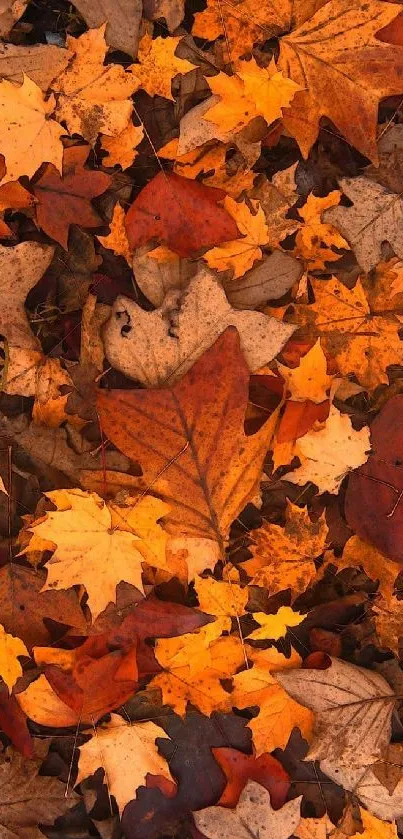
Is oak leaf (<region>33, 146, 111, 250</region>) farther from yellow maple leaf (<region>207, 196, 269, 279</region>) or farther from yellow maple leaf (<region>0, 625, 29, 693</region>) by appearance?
yellow maple leaf (<region>0, 625, 29, 693</region>)

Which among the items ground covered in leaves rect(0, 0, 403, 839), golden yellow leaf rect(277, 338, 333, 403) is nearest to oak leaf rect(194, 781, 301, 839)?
ground covered in leaves rect(0, 0, 403, 839)

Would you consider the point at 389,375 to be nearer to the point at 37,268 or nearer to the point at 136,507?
the point at 136,507

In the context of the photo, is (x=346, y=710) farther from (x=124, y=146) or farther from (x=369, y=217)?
(x=124, y=146)

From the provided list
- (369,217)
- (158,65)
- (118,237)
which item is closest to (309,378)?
(369,217)

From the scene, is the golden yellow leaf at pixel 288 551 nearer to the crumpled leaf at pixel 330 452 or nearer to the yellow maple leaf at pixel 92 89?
the crumpled leaf at pixel 330 452

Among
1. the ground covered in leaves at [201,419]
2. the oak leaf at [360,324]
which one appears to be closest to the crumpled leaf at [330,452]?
the ground covered in leaves at [201,419]
